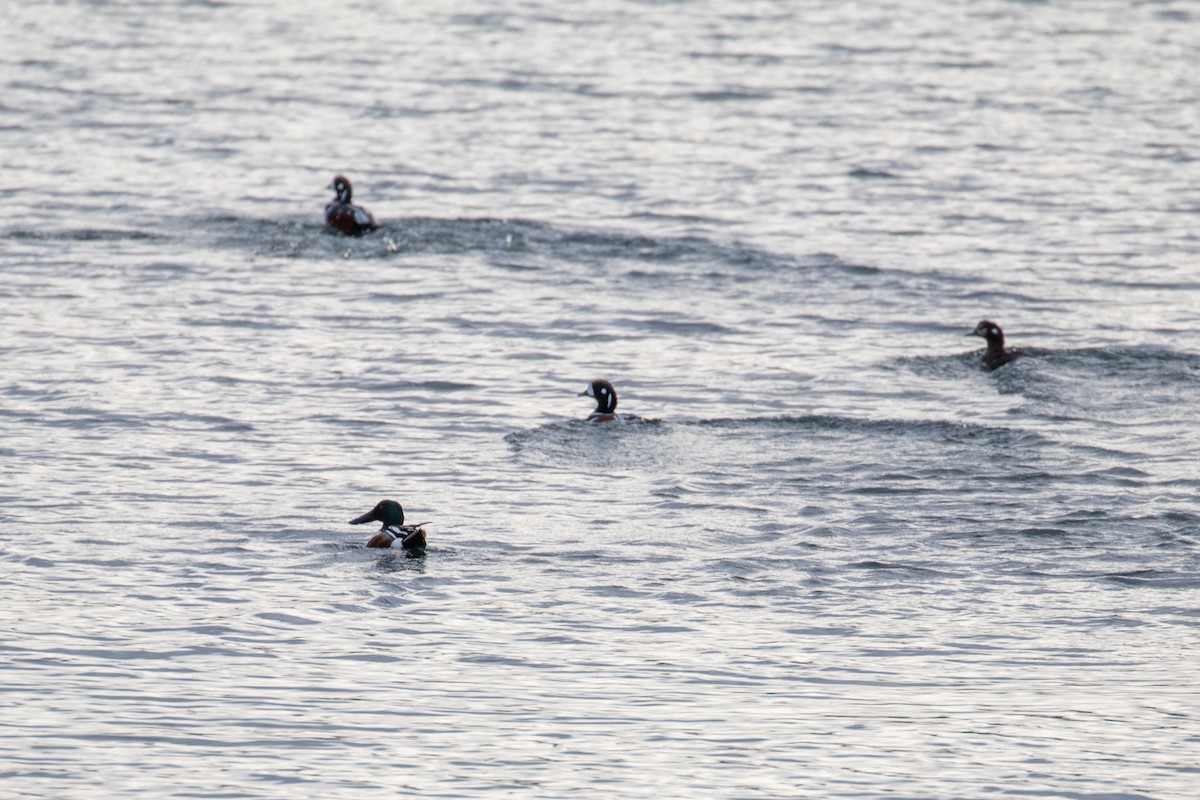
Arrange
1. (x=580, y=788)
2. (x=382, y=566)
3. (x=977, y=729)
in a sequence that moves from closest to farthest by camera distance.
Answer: (x=580, y=788)
(x=977, y=729)
(x=382, y=566)

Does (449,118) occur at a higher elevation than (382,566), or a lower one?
higher

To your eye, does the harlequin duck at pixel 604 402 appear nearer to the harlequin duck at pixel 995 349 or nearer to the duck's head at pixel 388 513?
the duck's head at pixel 388 513

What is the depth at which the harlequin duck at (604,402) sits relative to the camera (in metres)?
19.1

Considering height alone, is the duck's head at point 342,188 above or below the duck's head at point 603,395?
above

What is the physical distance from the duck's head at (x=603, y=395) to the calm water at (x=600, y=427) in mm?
291

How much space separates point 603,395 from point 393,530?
4.33 metres

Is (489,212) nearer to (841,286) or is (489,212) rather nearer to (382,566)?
(841,286)

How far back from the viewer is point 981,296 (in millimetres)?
24531

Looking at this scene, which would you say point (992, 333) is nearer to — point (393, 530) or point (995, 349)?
point (995, 349)

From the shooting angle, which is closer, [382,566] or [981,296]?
[382,566]

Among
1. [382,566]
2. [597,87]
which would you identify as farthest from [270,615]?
[597,87]

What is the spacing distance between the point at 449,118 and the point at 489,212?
688 cm

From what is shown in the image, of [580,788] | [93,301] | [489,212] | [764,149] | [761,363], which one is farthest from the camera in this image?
[764,149]

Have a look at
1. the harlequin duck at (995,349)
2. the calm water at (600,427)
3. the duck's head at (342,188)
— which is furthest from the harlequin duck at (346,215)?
the harlequin duck at (995,349)
